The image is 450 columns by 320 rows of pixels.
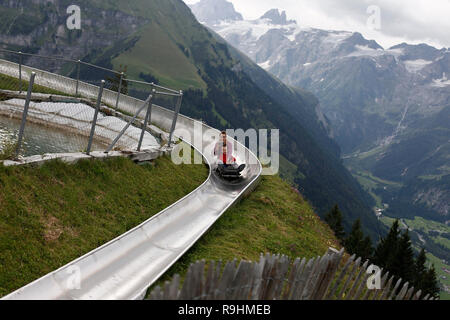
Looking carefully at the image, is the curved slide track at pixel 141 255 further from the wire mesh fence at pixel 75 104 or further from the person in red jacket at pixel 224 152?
the wire mesh fence at pixel 75 104

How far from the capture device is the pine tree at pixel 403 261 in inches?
1956

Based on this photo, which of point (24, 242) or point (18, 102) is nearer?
point (24, 242)

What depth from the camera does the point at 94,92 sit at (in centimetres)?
2527

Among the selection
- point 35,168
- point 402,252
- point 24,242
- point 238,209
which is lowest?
point 402,252

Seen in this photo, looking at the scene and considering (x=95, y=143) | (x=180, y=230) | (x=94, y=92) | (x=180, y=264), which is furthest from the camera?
(x=94, y=92)

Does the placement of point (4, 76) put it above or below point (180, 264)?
above

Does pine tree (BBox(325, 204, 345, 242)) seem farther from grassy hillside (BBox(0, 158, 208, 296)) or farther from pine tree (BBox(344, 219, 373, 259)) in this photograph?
grassy hillside (BBox(0, 158, 208, 296))

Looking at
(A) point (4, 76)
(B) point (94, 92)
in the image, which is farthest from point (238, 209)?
(A) point (4, 76)

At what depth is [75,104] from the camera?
72.9 ft

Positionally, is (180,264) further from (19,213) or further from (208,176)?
(208,176)

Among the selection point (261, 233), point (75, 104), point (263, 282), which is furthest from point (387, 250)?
point (263, 282)

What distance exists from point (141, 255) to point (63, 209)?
2.62 m

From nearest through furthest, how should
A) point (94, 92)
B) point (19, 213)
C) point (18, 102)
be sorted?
point (19, 213)
point (18, 102)
point (94, 92)
